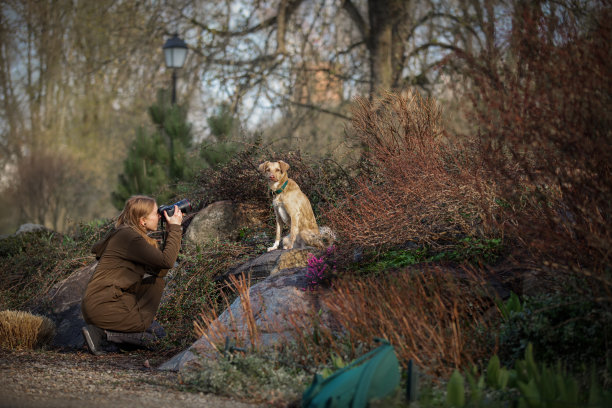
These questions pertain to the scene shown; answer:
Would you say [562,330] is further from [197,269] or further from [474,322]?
[197,269]

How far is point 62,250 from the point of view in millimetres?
9008

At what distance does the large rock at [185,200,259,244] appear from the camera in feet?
26.8

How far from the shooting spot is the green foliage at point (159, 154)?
12.3 metres

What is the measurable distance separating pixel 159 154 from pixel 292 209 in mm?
7007

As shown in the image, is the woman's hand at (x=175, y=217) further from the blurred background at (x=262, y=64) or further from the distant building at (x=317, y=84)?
the distant building at (x=317, y=84)

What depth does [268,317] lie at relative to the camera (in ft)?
16.9

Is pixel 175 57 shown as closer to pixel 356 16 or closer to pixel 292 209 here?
pixel 356 16

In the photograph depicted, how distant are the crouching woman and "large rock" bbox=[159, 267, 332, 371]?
82 centimetres

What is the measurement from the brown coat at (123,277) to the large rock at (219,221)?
2048 millimetres

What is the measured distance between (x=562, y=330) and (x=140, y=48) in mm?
12253

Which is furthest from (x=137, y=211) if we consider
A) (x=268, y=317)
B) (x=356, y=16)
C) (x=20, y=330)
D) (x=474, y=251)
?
(x=356, y=16)

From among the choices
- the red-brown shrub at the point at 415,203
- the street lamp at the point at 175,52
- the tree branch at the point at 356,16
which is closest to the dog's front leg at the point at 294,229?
the red-brown shrub at the point at 415,203

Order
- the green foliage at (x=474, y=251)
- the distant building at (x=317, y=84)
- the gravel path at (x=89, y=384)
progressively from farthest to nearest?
1. the distant building at (x=317, y=84)
2. the green foliage at (x=474, y=251)
3. the gravel path at (x=89, y=384)

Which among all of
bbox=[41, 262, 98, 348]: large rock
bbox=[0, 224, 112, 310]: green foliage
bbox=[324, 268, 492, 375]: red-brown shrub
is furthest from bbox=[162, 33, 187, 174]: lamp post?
bbox=[324, 268, 492, 375]: red-brown shrub
